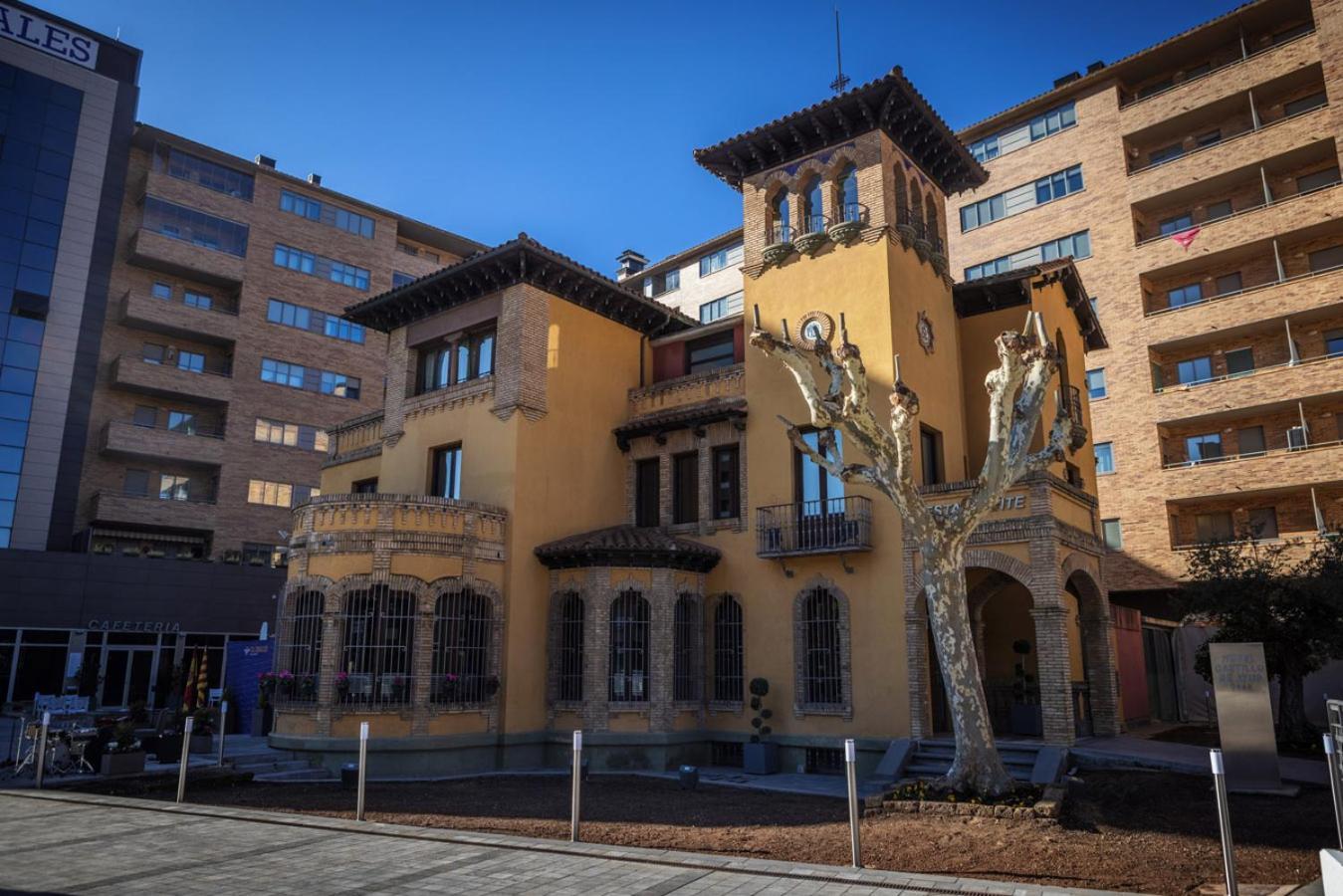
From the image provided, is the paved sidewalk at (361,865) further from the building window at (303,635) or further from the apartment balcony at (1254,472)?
the apartment balcony at (1254,472)

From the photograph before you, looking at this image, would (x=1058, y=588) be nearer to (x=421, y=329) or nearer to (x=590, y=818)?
(x=590, y=818)

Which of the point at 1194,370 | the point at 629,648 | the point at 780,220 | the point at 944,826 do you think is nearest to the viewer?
the point at 944,826

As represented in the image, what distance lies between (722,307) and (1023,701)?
3218 centimetres

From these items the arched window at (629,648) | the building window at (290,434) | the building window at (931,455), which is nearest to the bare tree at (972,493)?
the building window at (931,455)

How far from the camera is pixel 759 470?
2205cm

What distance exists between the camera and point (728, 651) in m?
22.0

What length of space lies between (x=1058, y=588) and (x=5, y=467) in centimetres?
3940

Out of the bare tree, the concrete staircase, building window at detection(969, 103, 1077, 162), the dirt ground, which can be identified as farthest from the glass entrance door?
building window at detection(969, 103, 1077, 162)

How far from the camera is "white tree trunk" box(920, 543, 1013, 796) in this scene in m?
13.1

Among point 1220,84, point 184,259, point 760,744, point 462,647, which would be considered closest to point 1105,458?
point 1220,84

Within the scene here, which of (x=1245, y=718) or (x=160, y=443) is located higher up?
(x=160, y=443)

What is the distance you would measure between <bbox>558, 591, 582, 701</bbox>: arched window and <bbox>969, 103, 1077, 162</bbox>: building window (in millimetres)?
28953

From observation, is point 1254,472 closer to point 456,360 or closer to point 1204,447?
point 1204,447

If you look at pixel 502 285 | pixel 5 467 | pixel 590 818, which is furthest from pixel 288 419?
pixel 590 818
